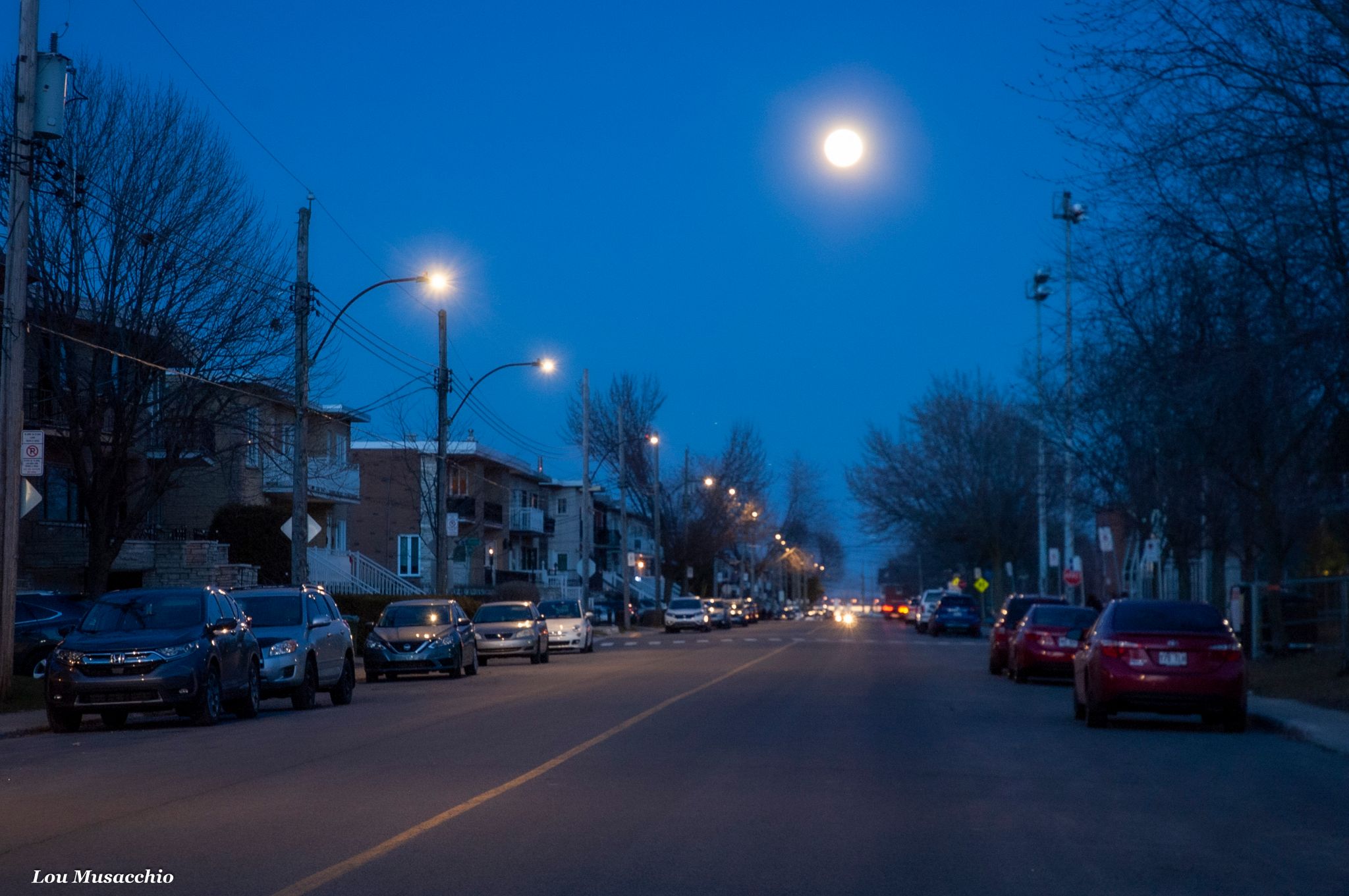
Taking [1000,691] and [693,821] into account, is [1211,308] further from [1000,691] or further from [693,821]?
[693,821]

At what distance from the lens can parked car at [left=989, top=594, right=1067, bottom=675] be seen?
3094 centimetres

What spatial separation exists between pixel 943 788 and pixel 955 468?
186 ft

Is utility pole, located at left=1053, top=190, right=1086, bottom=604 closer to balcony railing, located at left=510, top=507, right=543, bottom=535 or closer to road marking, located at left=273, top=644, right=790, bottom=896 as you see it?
road marking, located at left=273, top=644, right=790, bottom=896

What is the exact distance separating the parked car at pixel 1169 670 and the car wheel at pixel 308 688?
429 inches

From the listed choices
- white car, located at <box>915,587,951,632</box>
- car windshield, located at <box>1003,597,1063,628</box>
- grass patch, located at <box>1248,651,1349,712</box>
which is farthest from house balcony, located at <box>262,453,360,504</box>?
grass patch, located at <box>1248,651,1349,712</box>

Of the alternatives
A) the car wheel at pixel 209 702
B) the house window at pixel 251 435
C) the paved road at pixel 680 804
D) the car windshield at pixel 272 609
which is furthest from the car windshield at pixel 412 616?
the car wheel at pixel 209 702

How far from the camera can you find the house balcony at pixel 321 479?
49.8m

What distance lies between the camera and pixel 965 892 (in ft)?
26.4

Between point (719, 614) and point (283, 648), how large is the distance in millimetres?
60341

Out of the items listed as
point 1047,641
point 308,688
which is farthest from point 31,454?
point 1047,641

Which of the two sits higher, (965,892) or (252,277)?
(252,277)

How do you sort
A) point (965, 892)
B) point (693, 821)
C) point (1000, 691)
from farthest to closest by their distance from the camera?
point (1000, 691) < point (693, 821) < point (965, 892)

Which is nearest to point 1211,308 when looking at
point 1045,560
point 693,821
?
point 693,821

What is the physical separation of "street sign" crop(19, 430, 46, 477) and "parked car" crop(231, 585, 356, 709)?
3368 millimetres
